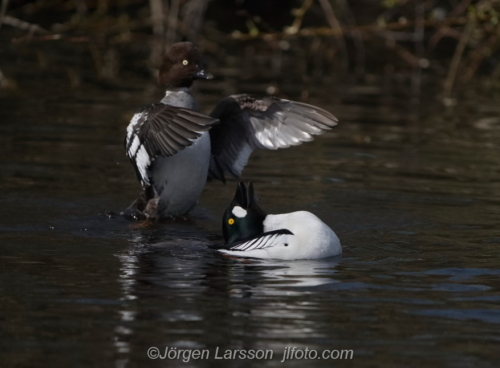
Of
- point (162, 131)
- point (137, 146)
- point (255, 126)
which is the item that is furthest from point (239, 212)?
point (255, 126)

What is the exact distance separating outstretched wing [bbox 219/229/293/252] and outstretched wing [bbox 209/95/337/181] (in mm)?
1530

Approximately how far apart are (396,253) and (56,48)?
11.8 m

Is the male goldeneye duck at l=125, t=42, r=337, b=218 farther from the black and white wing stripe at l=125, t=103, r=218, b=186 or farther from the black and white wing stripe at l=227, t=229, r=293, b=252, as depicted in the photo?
the black and white wing stripe at l=227, t=229, r=293, b=252

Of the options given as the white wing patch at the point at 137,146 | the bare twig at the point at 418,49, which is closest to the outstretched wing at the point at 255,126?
the white wing patch at the point at 137,146

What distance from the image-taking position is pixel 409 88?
48.6 ft

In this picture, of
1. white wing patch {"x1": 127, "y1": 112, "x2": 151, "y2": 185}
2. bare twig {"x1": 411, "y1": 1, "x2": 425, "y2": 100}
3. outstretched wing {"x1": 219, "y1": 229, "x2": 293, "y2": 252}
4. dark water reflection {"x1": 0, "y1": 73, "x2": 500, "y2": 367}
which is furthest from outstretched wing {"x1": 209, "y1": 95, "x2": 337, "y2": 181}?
bare twig {"x1": 411, "y1": 1, "x2": 425, "y2": 100}

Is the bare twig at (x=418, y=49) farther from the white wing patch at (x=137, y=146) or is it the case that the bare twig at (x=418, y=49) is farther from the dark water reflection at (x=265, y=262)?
the white wing patch at (x=137, y=146)

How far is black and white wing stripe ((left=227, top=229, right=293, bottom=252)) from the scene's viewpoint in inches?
242

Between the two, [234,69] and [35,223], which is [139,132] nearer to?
[35,223]

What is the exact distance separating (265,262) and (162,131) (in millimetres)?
1318

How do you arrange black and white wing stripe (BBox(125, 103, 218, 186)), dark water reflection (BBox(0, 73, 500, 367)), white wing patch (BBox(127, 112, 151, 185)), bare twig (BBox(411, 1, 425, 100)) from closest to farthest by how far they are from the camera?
dark water reflection (BBox(0, 73, 500, 367)), black and white wing stripe (BBox(125, 103, 218, 186)), white wing patch (BBox(127, 112, 151, 185)), bare twig (BBox(411, 1, 425, 100))

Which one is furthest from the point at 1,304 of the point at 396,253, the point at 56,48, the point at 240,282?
the point at 56,48

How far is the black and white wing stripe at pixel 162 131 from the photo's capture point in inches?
259

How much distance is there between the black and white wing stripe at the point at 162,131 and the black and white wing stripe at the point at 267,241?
83cm
